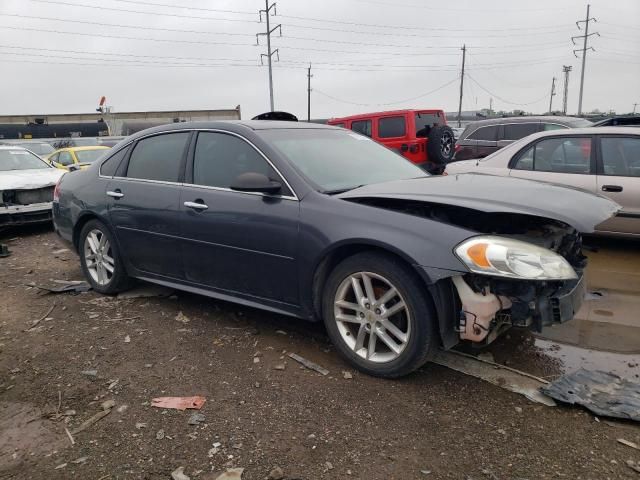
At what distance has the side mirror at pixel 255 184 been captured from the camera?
11.2 feet

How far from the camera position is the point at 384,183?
369 centimetres

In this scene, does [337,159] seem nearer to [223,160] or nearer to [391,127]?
[223,160]

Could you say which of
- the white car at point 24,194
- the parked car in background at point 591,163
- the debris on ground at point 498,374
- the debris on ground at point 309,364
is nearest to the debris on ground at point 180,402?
the debris on ground at point 309,364

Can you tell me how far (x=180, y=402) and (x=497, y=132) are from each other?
9445 mm

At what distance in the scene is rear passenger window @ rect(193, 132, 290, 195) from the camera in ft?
12.4

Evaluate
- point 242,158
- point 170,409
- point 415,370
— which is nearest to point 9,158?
point 242,158

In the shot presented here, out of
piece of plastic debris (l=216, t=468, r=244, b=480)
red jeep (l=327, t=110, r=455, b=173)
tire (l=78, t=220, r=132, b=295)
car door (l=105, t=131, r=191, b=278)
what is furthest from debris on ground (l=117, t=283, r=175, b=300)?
red jeep (l=327, t=110, r=455, b=173)

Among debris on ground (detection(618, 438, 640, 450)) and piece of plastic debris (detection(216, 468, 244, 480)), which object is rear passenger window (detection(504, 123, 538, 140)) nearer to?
debris on ground (detection(618, 438, 640, 450))

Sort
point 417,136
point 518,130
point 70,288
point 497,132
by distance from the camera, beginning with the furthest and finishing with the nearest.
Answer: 1. point 417,136
2. point 497,132
3. point 518,130
4. point 70,288

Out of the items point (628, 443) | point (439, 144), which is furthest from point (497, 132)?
point (628, 443)

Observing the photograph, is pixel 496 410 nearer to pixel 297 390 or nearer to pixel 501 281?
pixel 501 281

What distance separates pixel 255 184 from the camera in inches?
134

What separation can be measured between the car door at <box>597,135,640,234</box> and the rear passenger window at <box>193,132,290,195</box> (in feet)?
13.1

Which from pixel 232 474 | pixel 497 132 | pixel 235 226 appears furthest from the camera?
pixel 497 132
